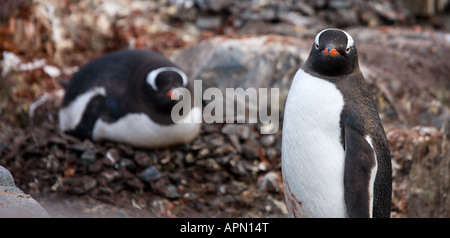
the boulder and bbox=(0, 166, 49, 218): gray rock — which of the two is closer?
bbox=(0, 166, 49, 218): gray rock

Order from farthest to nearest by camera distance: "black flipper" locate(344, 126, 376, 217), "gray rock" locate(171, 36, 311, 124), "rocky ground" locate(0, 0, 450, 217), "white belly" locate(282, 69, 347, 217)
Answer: "gray rock" locate(171, 36, 311, 124), "rocky ground" locate(0, 0, 450, 217), "white belly" locate(282, 69, 347, 217), "black flipper" locate(344, 126, 376, 217)

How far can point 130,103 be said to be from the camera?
4.60 meters

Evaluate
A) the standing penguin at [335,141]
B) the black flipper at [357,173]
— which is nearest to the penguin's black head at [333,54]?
the standing penguin at [335,141]

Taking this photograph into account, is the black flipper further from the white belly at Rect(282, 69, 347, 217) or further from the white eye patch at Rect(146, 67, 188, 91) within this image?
the white eye patch at Rect(146, 67, 188, 91)

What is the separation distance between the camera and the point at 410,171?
14.0 feet

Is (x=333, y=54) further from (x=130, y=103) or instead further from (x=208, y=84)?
(x=208, y=84)

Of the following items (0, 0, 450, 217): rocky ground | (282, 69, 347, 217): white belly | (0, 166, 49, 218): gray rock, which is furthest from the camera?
(0, 0, 450, 217): rocky ground

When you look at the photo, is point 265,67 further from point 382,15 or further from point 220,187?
point 382,15

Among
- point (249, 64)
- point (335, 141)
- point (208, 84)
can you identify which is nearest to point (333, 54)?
point (335, 141)

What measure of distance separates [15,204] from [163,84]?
206cm

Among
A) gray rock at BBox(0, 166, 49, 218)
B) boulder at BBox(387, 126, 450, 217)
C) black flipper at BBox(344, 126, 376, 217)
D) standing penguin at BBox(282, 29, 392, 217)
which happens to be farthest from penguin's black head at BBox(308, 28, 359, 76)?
gray rock at BBox(0, 166, 49, 218)

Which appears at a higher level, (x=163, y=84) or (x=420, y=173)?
(x=163, y=84)

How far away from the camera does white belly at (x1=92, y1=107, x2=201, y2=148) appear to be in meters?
4.57

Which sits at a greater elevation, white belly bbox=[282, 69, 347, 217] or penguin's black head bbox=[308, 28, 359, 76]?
penguin's black head bbox=[308, 28, 359, 76]
